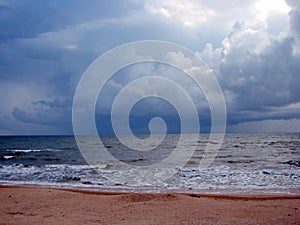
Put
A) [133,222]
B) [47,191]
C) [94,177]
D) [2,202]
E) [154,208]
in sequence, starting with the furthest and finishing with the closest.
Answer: [94,177] → [47,191] → [2,202] → [154,208] → [133,222]

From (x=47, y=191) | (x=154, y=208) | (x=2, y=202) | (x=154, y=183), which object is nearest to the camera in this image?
(x=154, y=208)

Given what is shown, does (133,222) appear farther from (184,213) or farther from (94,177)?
(94,177)

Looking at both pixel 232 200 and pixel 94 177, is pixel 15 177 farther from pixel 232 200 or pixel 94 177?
pixel 232 200

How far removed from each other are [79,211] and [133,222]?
6.43 ft

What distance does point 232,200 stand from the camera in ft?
33.2

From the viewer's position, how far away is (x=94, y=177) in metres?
17.1

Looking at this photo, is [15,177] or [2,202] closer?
[2,202]

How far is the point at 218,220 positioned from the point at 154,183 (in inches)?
303

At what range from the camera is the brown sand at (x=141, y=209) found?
284 inches

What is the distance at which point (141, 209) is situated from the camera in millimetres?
8320

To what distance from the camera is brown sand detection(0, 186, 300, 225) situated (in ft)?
23.6

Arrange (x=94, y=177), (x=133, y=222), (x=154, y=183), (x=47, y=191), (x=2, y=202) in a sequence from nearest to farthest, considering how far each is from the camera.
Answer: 1. (x=133, y=222)
2. (x=2, y=202)
3. (x=47, y=191)
4. (x=154, y=183)
5. (x=94, y=177)

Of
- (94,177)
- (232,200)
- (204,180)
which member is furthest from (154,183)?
(232,200)

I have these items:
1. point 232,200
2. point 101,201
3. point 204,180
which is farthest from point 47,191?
point 204,180
